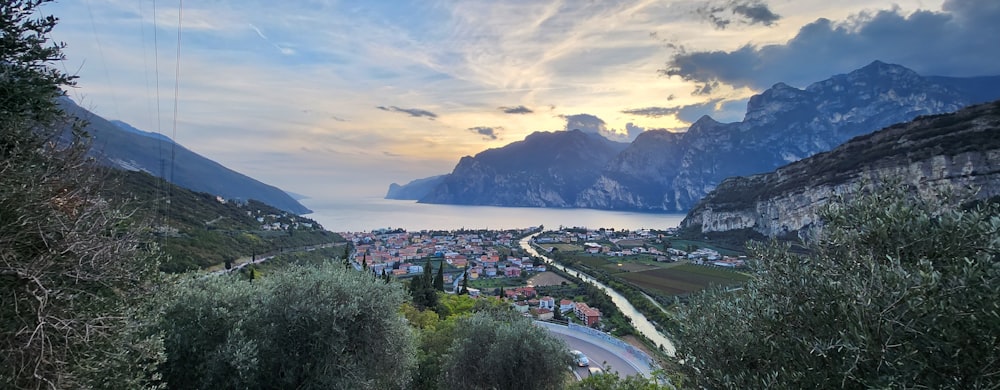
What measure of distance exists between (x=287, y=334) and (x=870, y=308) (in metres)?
9.01

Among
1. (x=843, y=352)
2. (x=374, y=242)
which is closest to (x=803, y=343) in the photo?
(x=843, y=352)

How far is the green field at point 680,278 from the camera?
122 ft

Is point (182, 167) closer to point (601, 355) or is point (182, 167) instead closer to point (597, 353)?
point (597, 353)

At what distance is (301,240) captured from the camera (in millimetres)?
45750

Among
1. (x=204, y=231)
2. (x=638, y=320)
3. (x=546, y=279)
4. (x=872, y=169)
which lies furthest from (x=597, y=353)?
(x=872, y=169)

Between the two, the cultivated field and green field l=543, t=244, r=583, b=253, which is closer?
the cultivated field

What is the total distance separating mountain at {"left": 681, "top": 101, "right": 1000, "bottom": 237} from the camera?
1610 inches

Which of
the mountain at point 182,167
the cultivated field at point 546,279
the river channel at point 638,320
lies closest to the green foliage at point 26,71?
the river channel at point 638,320

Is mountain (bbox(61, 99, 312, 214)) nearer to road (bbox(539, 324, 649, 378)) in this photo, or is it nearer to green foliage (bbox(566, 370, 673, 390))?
road (bbox(539, 324, 649, 378))

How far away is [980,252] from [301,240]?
4986 centimetres

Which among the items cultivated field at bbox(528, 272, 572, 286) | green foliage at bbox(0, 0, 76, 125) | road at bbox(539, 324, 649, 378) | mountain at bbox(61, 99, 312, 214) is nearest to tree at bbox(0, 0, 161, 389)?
green foliage at bbox(0, 0, 76, 125)

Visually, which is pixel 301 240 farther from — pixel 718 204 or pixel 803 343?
pixel 718 204

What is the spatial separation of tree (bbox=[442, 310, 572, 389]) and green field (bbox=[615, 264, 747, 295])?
28855 millimetres

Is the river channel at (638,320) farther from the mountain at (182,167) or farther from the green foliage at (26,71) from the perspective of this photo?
the mountain at (182,167)
